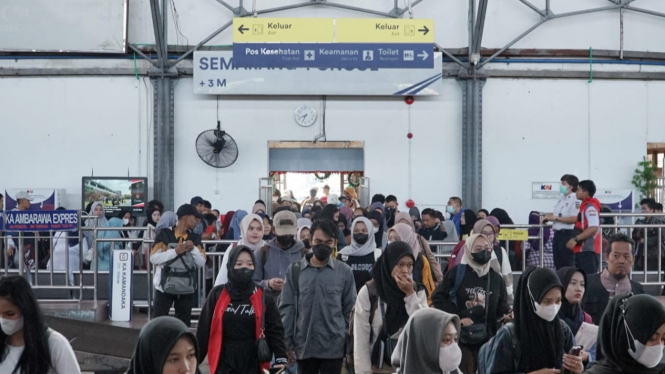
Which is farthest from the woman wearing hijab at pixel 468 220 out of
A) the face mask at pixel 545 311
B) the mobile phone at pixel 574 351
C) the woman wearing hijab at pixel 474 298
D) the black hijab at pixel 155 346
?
the black hijab at pixel 155 346

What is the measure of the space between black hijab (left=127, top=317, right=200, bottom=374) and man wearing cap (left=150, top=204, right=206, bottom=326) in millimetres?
4635

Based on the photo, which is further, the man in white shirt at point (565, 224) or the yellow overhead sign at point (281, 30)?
the yellow overhead sign at point (281, 30)

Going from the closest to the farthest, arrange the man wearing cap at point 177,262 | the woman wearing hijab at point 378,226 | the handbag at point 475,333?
the handbag at point 475,333, the man wearing cap at point 177,262, the woman wearing hijab at point 378,226

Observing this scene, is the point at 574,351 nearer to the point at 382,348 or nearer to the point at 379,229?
the point at 382,348

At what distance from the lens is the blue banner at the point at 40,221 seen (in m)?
9.91

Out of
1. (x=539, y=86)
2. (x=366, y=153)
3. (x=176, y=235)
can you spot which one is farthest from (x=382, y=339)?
(x=539, y=86)

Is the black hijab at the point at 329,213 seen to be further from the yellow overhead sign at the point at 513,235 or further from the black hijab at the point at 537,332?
the black hijab at the point at 537,332

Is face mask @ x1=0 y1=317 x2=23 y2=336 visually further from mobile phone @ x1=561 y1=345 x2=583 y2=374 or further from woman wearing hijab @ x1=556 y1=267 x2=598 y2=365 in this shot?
woman wearing hijab @ x1=556 y1=267 x2=598 y2=365

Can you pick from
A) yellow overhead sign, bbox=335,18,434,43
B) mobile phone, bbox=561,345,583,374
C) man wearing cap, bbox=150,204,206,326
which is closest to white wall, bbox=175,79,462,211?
yellow overhead sign, bbox=335,18,434,43

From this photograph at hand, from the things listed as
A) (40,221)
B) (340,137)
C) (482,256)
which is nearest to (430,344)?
(482,256)

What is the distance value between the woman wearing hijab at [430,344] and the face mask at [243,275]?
1.63 metres

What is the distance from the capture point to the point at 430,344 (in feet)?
12.5

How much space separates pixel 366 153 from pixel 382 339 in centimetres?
1177

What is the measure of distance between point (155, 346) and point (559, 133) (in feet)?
48.8
